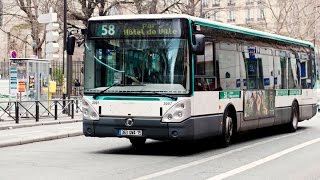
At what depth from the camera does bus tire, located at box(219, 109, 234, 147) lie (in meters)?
14.9

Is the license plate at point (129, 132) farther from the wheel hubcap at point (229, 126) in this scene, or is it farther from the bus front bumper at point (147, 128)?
the wheel hubcap at point (229, 126)

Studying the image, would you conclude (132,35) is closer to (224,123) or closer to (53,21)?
(224,123)

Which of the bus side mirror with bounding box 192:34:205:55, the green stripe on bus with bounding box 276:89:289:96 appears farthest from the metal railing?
the bus side mirror with bounding box 192:34:205:55

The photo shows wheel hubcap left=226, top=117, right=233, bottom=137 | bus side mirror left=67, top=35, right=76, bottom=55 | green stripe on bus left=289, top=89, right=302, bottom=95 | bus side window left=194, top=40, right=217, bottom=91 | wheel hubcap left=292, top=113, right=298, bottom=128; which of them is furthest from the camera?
wheel hubcap left=292, top=113, right=298, bottom=128

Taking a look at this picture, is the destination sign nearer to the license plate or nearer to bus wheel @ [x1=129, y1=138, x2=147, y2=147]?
the license plate

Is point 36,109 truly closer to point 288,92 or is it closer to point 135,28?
point 288,92

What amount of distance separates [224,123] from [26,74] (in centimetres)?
1388

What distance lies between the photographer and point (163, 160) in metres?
12.7

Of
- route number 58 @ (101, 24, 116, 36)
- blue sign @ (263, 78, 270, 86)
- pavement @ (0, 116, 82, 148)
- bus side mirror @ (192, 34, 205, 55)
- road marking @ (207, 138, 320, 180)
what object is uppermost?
route number 58 @ (101, 24, 116, 36)

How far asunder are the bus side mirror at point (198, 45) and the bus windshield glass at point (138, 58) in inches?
8.8

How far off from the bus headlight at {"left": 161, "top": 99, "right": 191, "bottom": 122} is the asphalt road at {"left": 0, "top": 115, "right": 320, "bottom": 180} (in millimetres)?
795

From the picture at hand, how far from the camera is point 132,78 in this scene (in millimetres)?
13438

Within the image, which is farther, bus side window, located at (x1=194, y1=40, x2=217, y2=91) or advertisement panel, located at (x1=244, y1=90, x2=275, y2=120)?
advertisement panel, located at (x1=244, y1=90, x2=275, y2=120)

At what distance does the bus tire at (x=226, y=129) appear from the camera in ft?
48.9
